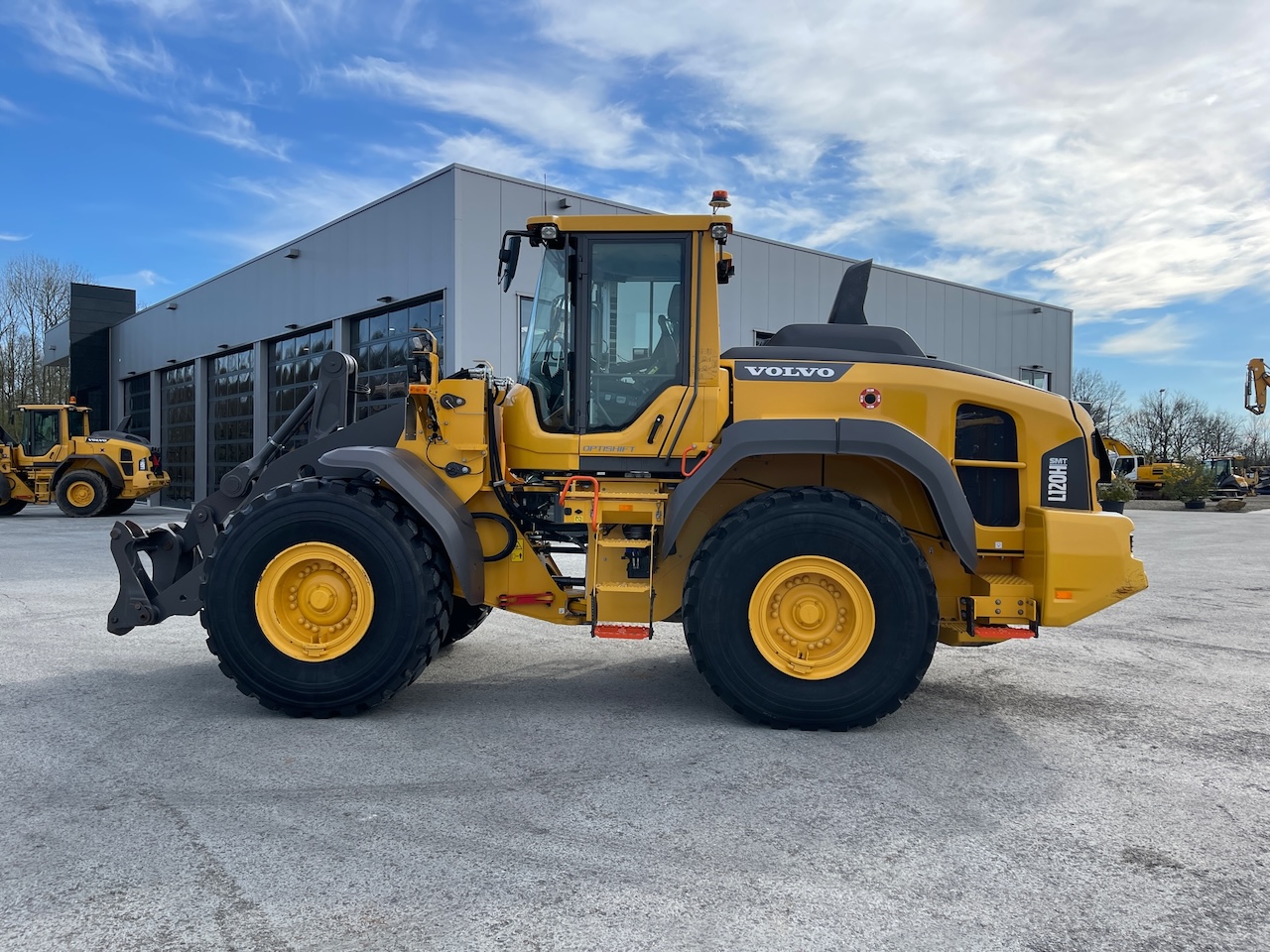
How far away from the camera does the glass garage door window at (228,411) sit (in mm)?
24812

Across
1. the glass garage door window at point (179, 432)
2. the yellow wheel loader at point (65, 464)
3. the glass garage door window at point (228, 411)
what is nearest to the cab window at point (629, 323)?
the yellow wheel loader at point (65, 464)

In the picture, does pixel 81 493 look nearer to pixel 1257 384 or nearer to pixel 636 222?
pixel 636 222

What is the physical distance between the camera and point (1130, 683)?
220 inches

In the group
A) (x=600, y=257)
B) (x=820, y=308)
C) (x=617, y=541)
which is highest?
(x=820, y=308)

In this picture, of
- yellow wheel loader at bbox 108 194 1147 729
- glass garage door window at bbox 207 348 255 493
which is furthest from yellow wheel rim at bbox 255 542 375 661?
glass garage door window at bbox 207 348 255 493

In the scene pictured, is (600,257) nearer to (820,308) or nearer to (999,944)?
(999,944)

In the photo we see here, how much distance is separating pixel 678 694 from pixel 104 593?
22.2 ft

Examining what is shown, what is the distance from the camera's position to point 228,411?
26.0m

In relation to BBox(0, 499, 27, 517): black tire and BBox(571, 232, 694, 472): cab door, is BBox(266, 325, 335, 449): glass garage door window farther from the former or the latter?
BBox(571, 232, 694, 472): cab door

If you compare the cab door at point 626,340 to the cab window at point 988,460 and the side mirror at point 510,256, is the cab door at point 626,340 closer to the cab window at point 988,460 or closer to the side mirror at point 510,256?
the side mirror at point 510,256

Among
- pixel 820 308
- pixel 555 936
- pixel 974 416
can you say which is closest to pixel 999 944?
pixel 555 936

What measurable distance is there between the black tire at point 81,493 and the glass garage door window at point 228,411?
318 cm

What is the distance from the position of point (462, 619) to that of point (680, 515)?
229 cm

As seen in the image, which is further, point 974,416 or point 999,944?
point 974,416
